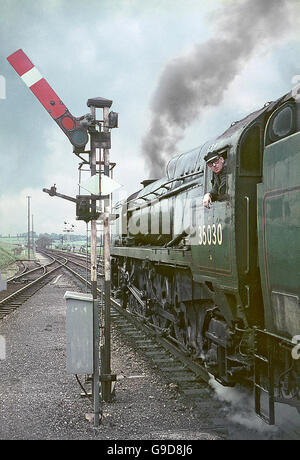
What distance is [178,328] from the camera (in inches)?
317

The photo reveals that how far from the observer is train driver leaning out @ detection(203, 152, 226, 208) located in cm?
535

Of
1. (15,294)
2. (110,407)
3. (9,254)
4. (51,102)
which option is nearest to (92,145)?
(51,102)

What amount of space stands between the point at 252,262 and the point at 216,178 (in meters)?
1.18

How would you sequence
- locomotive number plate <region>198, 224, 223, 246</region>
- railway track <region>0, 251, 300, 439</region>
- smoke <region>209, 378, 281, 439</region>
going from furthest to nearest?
railway track <region>0, 251, 300, 439</region> < locomotive number plate <region>198, 224, 223, 246</region> < smoke <region>209, 378, 281, 439</region>

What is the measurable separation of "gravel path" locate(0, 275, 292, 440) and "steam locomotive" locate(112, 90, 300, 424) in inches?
22.7

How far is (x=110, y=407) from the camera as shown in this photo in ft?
19.1

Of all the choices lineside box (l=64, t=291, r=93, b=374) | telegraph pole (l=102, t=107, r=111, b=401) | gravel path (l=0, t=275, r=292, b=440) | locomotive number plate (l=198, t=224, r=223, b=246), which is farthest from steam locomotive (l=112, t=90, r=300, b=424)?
lineside box (l=64, t=291, r=93, b=374)

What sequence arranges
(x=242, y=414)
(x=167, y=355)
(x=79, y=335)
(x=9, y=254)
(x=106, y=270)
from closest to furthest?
(x=242, y=414) → (x=79, y=335) → (x=106, y=270) → (x=167, y=355) → (x=9, y=254)

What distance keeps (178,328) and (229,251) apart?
3441 mm

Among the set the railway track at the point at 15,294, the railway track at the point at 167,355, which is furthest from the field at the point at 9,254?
the railway track at the point at 167,355

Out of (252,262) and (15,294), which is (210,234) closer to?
(252,262)

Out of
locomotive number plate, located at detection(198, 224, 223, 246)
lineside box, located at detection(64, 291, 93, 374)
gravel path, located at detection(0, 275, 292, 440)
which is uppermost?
locomotive number plate, located at detection(198, 224, 223, 246)

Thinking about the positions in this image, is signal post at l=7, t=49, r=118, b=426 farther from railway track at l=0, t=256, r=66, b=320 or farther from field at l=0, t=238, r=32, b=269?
field at l=0, t=238, r=32, b=269

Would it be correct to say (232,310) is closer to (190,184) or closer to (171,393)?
(171,393)
